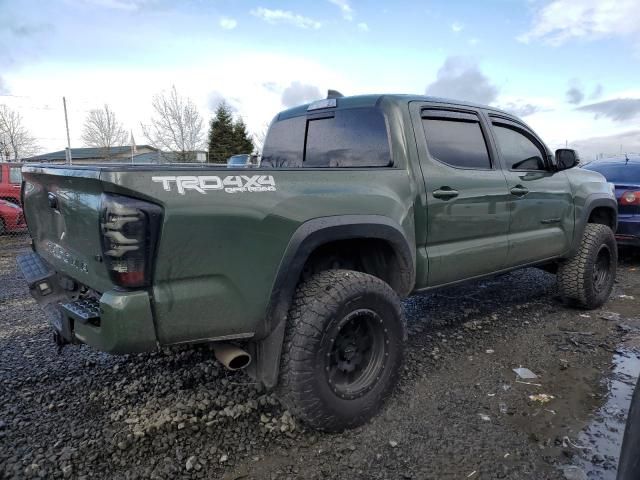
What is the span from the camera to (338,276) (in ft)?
8.50

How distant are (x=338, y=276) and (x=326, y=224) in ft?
1.06

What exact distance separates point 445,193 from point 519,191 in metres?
1.03

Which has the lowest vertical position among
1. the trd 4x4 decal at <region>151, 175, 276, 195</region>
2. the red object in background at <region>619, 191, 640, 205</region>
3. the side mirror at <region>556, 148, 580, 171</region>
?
the red object in background at <region>619, 191, 640, 205</region>

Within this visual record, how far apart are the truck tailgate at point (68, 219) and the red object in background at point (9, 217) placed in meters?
7.80

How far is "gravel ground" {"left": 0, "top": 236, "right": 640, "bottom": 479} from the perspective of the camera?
234 centimetres

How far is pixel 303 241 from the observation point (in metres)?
2.37

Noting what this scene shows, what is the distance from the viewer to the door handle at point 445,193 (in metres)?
3.09

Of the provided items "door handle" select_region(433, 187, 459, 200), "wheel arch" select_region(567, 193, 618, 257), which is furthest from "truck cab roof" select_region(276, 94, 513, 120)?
"wheel arch" select_region(567, 193, 618, 257)

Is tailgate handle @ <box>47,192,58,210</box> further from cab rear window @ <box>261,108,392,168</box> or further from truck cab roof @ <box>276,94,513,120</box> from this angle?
truck cab roof @ <box>276,94,513,120</box>

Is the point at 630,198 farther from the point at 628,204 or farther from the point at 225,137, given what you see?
the point at 225,137

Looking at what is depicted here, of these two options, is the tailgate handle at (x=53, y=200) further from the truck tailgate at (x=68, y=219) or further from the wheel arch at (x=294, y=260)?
the wheel arch at (x=294, y=260)

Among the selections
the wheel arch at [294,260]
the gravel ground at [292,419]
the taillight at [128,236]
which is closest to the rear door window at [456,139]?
the wheel arch at [294,260]

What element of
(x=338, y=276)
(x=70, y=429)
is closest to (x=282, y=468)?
(x=338, y=276)

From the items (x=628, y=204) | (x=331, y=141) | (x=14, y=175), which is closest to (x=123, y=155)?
(x=14, y=175)
